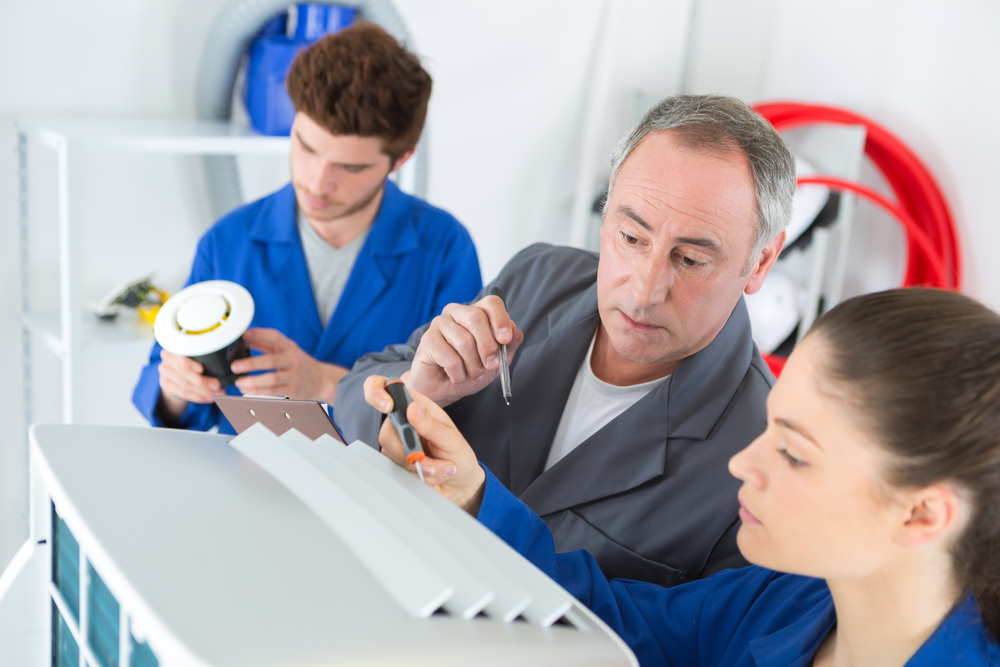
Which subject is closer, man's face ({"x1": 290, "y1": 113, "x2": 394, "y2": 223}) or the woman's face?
the woman's face

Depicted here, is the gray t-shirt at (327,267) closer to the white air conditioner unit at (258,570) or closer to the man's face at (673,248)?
the man's face at (673,248)

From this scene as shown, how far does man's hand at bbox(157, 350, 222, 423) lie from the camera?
1.56 m

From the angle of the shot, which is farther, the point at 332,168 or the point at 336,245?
the point at 336,245

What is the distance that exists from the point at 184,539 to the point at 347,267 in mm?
1512

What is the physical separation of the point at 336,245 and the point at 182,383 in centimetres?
60

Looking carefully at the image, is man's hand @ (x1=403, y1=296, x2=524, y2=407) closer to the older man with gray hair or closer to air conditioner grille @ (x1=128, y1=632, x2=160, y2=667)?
the older man with gray hair

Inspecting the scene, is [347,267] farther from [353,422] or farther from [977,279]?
[977,279]

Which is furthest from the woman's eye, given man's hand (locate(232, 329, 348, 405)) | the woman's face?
man's hand (locate(232, 329, 348, 405))

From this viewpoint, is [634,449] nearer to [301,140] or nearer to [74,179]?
[301,140]

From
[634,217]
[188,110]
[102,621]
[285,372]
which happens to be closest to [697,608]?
[634,217]

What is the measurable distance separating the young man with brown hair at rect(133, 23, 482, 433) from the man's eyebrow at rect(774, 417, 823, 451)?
1.10 m

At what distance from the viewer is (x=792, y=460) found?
2.72ft

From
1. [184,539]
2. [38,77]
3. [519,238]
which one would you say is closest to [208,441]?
[184,539]

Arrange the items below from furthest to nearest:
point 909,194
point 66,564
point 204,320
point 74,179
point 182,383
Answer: point 909,194, point 74,179, point 182,383, point 204,320, point 66,564
